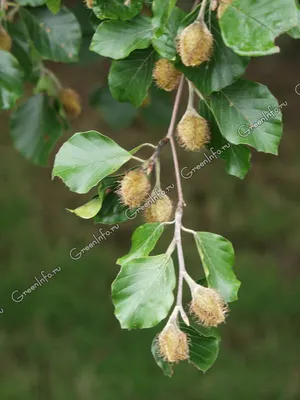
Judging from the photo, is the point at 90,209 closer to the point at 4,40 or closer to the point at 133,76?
the point at 133,76

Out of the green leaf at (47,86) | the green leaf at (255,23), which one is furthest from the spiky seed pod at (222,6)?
the green leaf at (47,86)

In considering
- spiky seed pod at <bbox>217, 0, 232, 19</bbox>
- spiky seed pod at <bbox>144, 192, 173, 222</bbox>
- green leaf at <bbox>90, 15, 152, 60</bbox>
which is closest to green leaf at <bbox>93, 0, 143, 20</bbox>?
green leaf at <bbox>90, 15, 152, 60</bbox>

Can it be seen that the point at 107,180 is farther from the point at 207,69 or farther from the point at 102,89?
the point at 102,89

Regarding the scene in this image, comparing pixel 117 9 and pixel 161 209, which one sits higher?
pixel 117 9

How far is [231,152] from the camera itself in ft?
3.29

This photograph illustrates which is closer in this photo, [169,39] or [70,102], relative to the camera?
[169,39]

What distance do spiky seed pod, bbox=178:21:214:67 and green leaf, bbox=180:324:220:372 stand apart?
33cm

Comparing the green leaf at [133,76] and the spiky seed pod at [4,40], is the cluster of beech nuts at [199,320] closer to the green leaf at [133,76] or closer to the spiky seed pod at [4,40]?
the green leaf at [133,76]

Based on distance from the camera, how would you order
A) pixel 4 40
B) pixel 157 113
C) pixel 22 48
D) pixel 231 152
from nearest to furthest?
pixel 231 152 → pixel 4 40 → pixel 22 48 → pixel 157 113

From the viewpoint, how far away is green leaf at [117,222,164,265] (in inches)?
36.1

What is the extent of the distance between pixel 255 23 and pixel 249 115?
0.61 feet

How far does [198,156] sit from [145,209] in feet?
7.29

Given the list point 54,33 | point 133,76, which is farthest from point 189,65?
point 54,33

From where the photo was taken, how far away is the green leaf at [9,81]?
1.05 metres
